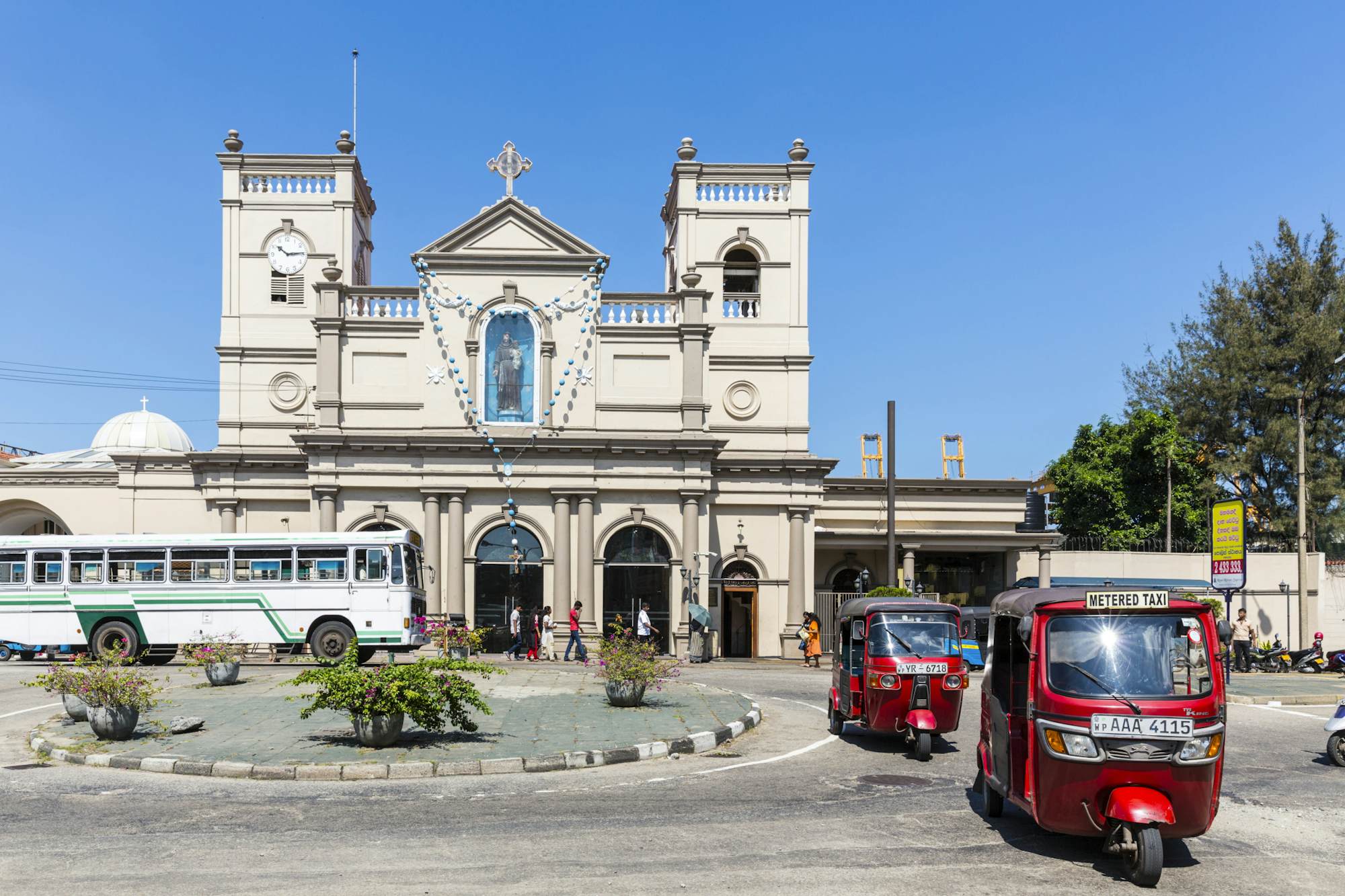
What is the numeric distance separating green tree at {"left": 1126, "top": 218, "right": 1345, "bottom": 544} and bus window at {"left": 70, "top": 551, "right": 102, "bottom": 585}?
44.3m

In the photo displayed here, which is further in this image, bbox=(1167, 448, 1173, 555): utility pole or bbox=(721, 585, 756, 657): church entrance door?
bbox=(1167, 448, 1173, 555): utility pole

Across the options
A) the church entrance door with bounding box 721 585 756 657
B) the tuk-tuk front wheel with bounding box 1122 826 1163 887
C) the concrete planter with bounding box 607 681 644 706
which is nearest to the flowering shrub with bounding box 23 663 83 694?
the concrete planter with bounding box 607 681 644 706

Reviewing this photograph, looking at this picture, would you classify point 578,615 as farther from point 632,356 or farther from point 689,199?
point 689,199

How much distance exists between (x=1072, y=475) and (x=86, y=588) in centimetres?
4266

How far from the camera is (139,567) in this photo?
27.6m

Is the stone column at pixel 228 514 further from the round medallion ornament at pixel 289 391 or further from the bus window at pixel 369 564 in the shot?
the bus window at pixel 369 564

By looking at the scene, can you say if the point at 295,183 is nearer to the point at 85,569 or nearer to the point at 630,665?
the point at 85,569

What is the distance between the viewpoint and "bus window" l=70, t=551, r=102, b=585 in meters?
27.6

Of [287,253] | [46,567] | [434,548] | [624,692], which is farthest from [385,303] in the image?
[624,692]

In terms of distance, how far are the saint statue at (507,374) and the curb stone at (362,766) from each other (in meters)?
22.3

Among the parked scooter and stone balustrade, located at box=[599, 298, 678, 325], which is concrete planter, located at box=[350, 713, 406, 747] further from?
stone balustrade, located at box=[599, 298, 678, 325]

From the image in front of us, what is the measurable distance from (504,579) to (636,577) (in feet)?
13.6

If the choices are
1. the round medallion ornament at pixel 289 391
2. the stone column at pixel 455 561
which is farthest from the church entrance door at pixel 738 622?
the round medallion ornament at pixel 289 391

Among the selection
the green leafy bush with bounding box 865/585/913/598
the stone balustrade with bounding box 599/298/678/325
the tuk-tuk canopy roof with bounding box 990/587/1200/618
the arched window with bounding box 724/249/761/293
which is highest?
the arched window with bounding box 724/249/761/293
